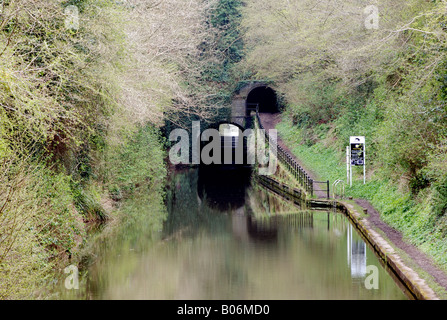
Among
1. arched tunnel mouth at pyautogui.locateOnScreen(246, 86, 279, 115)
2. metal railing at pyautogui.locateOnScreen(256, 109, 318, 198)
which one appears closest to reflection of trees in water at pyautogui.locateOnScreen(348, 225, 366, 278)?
metal railing at pyautogui.locateOnScreen(256, 109, 318, 198)

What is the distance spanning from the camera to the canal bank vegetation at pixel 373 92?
497 inches

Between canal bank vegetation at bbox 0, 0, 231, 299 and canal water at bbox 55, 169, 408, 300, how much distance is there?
1022mm

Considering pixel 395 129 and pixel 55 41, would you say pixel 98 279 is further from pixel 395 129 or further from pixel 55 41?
pixel 395 129

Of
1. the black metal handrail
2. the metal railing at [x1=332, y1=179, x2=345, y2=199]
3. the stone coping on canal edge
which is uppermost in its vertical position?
the black metal handrail

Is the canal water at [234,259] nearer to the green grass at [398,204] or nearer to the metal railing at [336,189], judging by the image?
the green grass at [398,204]

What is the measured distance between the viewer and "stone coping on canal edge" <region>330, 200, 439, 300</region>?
8836 mm

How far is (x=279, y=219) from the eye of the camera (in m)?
18.1

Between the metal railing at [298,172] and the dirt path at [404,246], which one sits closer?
the dirt path at [404,246]

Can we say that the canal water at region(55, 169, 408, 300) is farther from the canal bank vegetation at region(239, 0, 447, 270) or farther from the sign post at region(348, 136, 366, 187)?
the sign post at region(348, 136, 366, 187)

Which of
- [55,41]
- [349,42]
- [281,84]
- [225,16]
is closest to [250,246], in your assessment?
[55,41]

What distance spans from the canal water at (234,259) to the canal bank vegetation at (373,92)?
1.51 m

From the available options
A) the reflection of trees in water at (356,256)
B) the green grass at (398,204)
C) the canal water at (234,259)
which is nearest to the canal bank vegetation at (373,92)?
the green grass at (398,204)

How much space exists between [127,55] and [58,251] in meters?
4.83

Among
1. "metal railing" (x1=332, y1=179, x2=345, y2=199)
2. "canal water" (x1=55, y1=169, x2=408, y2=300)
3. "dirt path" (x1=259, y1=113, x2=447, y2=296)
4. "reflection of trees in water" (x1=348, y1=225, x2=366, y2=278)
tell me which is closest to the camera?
"dirt path" (x1=259, y1=113, x2=447, y2=296)
